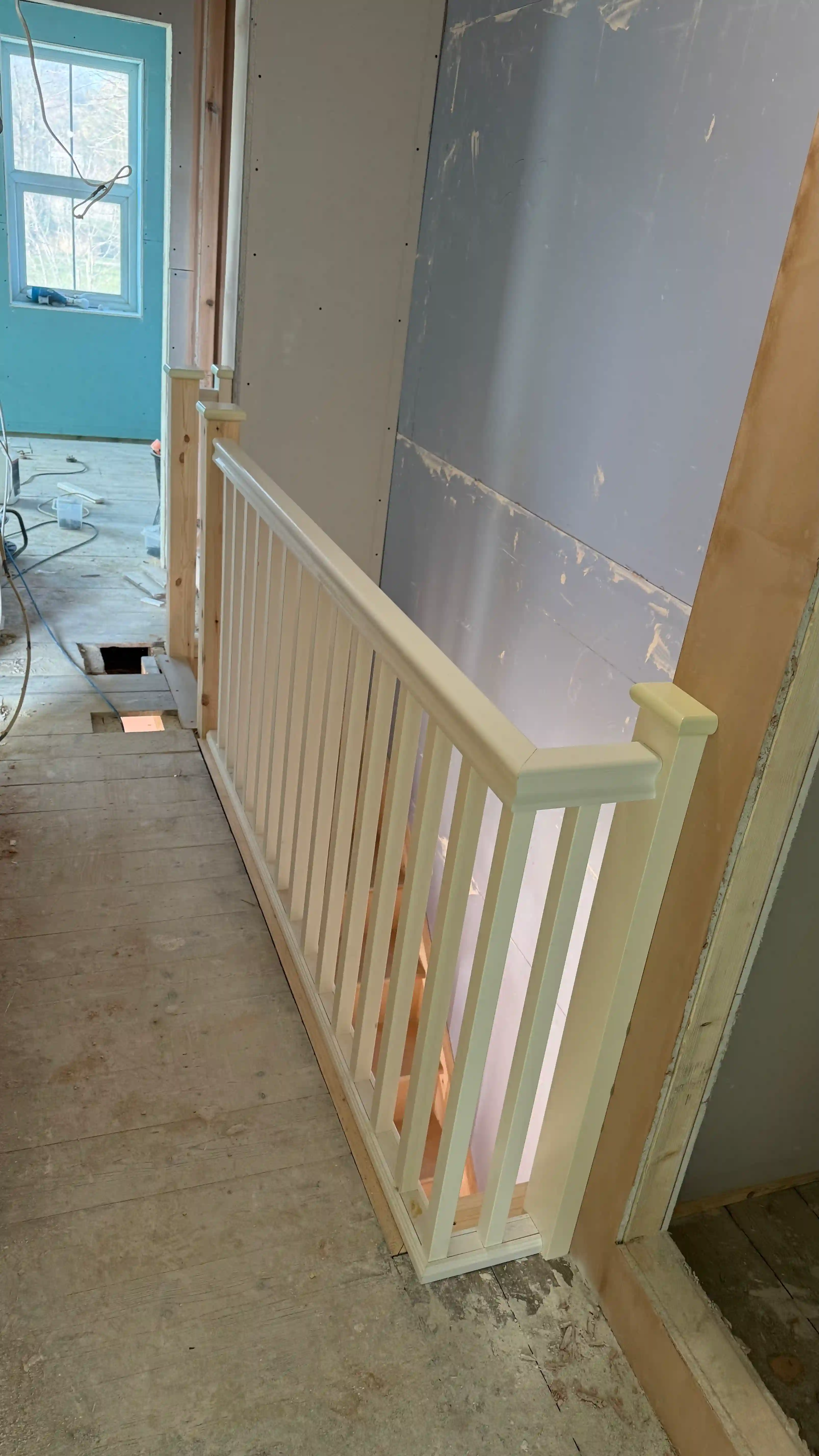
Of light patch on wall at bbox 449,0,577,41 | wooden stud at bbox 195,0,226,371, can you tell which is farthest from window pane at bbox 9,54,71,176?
light patch on wall at bbox 449,0,577,41

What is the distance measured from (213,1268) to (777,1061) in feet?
2.96

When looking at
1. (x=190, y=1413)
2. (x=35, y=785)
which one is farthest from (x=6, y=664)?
(x=190, y=1413)

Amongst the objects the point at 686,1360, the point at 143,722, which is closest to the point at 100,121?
the point at 143,722

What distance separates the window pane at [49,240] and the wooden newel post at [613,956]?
7254 millimetres

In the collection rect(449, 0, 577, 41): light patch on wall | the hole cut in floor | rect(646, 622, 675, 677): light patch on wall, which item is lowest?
the hole cut in floor

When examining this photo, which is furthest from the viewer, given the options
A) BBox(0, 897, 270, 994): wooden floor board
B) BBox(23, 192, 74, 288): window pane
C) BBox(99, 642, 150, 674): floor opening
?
BBox(23, 192, 74, 288): window pane

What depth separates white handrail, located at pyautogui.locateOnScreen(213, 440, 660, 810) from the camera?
3.80 feet

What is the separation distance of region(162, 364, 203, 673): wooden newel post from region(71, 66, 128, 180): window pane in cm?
442

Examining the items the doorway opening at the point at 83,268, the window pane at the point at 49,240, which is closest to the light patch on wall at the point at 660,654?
the doorway opening at the point at 83,268

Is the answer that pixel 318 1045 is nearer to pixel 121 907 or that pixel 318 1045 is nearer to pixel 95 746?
pixel 121 907

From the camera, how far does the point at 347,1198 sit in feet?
5.23

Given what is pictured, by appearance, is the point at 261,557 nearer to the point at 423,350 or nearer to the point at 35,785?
the point at 35,785

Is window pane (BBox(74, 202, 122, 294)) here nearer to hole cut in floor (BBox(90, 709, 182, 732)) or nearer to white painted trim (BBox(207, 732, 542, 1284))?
hole cut in floor (BBox(90, 709, 182, 732))

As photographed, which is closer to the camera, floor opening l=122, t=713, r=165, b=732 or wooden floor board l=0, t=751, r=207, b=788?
wooden floor board l=0, t=751, r=207, b=788
